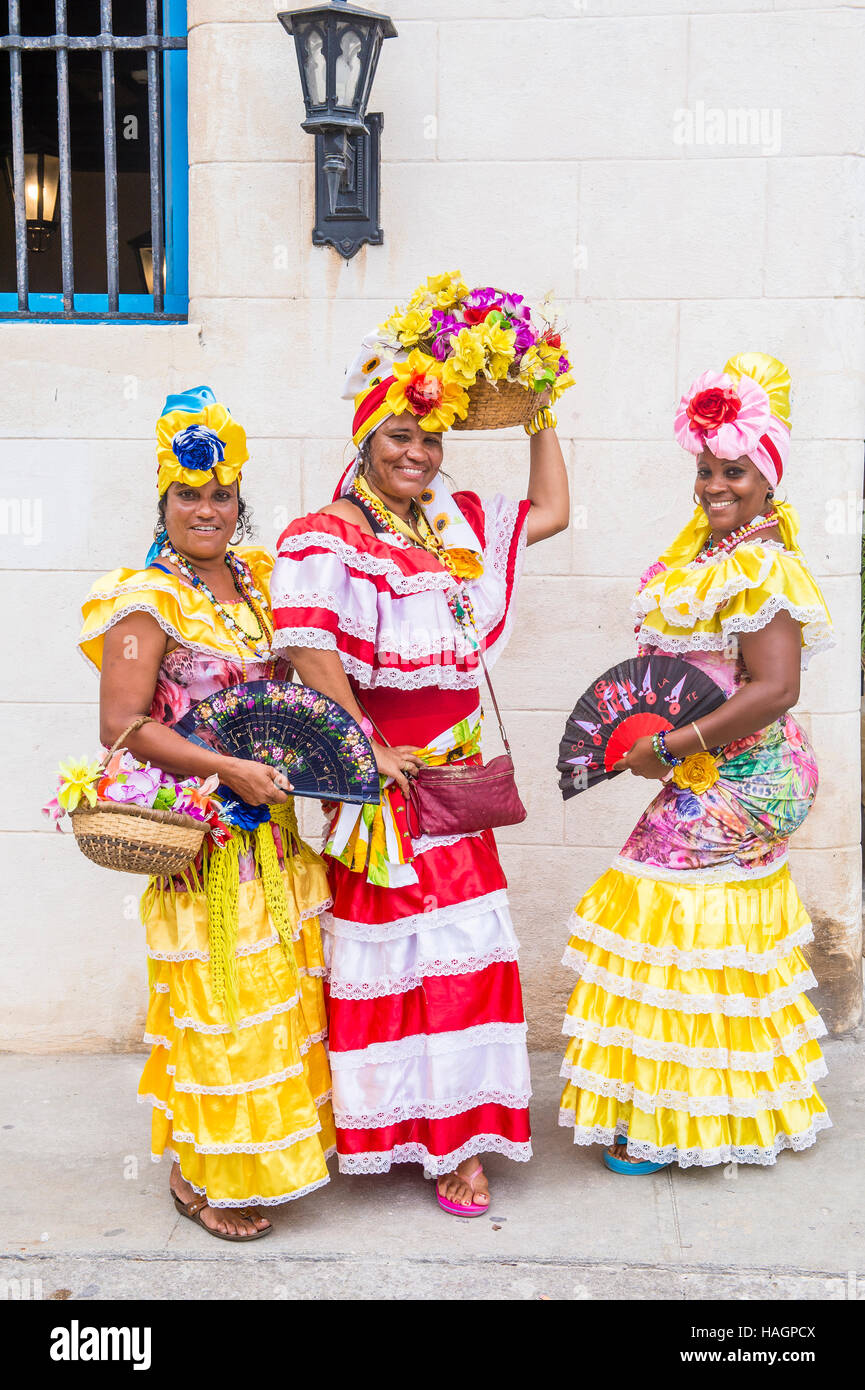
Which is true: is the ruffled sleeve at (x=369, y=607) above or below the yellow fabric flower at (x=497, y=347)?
below

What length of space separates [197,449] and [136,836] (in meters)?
0.99

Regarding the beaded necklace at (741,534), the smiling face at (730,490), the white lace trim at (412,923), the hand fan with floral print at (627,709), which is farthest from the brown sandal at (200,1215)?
the smiling face at (730,490)

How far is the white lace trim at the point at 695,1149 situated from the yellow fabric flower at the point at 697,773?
101cm

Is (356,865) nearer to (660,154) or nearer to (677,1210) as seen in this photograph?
(677,1210)

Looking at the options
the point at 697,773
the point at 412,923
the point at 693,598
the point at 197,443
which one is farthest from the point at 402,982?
the point at 197,443

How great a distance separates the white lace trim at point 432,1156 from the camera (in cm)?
347

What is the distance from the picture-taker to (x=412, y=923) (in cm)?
343

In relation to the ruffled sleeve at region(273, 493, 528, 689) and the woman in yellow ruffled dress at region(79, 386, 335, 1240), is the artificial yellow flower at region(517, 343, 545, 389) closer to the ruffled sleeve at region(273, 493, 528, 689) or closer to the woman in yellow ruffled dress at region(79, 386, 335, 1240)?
the ruffled sleeve at region(273, 493, 528, 689)

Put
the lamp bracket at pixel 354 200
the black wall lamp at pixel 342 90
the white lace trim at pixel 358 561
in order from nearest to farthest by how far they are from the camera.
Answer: the white lace trim at pixel 358 561 < the black wall lamp at pixel 342 90 < the lamp bracket at pixel 354 200

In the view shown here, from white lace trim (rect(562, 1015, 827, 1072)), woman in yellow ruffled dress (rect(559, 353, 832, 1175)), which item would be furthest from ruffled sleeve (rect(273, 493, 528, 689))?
white lace trim (rect(562, 1015, 827, 1072))

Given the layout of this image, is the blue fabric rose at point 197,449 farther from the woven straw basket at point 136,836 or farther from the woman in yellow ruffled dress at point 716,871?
the woman in yellow ruffled dress at point 716,871

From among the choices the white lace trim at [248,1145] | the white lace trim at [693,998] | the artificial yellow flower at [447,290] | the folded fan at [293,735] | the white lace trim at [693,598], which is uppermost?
the artificial yellow flower at [447,290]

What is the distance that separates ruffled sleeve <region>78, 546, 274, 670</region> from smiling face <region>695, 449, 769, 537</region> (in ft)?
4.53

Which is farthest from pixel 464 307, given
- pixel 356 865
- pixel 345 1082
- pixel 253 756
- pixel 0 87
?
pixel 0 87
